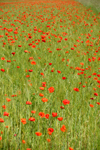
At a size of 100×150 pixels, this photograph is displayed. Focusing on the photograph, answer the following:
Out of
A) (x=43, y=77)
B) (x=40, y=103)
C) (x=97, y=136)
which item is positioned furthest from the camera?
(x=43, y=77)

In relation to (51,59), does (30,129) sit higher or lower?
lower

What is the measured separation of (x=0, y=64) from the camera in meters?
2.64

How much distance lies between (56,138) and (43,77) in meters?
0.97

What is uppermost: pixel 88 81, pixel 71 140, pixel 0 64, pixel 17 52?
pixel 17 52

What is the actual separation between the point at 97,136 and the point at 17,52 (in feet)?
6.64

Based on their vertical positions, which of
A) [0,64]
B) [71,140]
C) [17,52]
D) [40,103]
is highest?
[17,52]

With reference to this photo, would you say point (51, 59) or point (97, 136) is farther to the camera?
point (51, 59)

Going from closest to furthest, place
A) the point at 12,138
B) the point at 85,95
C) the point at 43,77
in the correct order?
the point at 12,138
the point at 85,95
the point at 43,77

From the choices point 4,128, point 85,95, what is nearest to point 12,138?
point 4,128

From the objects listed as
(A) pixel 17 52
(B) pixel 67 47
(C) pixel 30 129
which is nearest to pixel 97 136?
(C) pixel 30 129

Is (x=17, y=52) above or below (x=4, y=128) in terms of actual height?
above

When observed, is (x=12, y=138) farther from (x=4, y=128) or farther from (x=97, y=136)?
(x=97, y=136)

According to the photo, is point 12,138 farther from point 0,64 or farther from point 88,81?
point 0,64

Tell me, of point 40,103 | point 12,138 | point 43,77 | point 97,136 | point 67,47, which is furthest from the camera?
point 67,47
